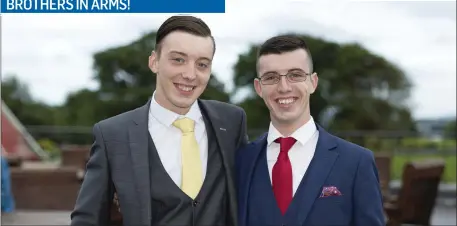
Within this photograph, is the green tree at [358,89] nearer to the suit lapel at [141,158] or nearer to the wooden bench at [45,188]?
the wooden bench at [45,188]

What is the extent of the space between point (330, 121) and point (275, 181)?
124ft

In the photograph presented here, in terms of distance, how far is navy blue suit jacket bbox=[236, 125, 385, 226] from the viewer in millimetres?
2490

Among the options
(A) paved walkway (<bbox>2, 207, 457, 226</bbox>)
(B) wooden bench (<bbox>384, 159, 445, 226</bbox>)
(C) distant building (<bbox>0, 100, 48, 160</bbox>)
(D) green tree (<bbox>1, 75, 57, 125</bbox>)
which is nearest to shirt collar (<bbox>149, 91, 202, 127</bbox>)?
(B) wooden bench (<bbox>384, 159, 445, 226</bbox>)

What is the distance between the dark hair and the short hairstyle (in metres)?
0.20

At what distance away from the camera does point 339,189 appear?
100 inches

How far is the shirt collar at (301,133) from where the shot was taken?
264 cm

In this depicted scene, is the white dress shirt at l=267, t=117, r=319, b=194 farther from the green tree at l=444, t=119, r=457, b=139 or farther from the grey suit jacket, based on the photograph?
the green tree at l=444, t=119, r=457, b=139

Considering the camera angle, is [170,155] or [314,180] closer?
[314,180]

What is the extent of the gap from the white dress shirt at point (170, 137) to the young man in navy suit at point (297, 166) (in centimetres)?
17

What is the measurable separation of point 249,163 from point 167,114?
36cm

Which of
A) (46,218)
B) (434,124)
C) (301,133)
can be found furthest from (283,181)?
(434,124)

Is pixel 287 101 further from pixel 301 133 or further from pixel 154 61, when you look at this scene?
pixel 154 61

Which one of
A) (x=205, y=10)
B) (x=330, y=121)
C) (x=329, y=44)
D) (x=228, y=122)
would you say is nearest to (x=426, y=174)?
(x=205, y=10)

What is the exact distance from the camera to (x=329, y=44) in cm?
4228
